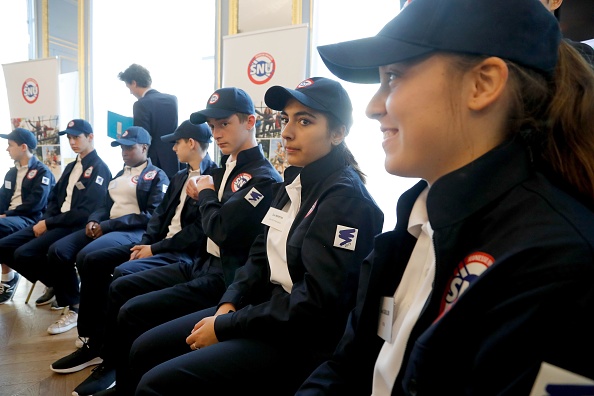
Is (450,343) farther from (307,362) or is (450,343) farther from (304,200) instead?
(304,200)

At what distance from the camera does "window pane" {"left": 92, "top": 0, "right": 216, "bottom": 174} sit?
3.92 meters

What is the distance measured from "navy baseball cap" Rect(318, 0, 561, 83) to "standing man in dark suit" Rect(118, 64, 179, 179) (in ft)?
9.73

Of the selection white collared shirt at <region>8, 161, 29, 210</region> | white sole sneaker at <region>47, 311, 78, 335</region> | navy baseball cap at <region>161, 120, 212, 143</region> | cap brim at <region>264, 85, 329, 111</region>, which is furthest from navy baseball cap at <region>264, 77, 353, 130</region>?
white collared shirt at <region>8, 161, 29, 210</region>

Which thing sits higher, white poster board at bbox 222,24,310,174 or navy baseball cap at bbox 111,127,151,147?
white poster board at bbox 222,24,310,174

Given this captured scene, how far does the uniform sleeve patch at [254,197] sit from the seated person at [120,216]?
1245 mm

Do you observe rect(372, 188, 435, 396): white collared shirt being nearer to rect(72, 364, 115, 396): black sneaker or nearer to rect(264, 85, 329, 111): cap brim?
rect(264, 85, 329, 111): cap brim

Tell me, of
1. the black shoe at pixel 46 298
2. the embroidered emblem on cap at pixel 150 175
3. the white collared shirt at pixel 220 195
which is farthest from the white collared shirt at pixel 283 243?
the black shoe at pixel 46 298

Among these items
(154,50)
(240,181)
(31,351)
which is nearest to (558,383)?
(240,181)

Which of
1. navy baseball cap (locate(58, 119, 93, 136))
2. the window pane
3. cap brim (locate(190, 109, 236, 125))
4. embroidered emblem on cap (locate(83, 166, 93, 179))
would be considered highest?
the window pane

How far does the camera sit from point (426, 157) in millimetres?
620

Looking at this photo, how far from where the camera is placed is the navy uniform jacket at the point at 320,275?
1041 mm

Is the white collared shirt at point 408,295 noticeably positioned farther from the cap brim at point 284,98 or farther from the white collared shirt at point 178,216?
the white collared shirt at point 178,216

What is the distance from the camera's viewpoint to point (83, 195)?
292cm

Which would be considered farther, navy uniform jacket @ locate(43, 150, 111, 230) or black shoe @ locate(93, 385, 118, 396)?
navy uniform jacket @ locate(43, 150, 111, 230)
